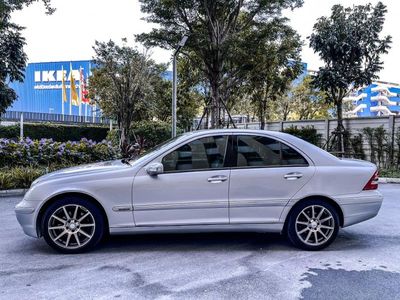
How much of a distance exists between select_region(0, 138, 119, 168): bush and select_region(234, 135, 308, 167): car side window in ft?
23.4

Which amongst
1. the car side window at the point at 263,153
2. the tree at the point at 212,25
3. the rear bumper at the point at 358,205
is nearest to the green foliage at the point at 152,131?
the tree at the point at 212,25

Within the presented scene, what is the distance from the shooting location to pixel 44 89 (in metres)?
53.8

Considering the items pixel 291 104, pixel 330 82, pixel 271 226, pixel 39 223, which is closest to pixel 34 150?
pixel 39 223

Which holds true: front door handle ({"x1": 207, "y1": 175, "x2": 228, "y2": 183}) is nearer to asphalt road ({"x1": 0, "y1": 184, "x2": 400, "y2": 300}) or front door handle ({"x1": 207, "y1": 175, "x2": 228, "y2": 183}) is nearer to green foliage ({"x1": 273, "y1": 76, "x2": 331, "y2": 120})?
asphalt road ({"x1": 0, "y1": 184, "x2": 400, "y2": 300})

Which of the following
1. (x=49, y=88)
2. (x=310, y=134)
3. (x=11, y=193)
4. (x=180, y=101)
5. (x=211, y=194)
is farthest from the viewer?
(x=49, y=88)

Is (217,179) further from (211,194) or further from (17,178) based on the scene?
(17,178)

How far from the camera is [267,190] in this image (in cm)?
458

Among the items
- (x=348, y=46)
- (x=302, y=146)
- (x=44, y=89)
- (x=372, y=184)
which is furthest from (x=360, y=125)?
(x=44, y=89)

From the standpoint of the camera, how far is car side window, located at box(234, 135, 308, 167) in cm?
464

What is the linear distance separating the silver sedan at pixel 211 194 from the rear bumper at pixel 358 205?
1 cm

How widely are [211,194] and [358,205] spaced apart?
1832 millimetres

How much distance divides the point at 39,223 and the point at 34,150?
6511mm

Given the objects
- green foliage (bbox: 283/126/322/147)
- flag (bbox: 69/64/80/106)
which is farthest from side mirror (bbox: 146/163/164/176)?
flag (bbox: 69/64/80/106)

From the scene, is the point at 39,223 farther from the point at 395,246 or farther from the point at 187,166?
the point at 395,246
